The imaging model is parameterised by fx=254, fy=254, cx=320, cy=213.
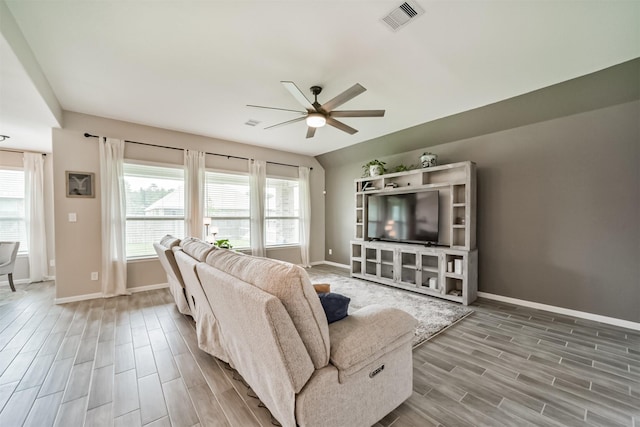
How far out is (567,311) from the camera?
330 centimetres

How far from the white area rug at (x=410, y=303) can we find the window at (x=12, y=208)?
5676mm

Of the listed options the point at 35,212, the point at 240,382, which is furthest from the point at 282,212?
the point at 35,212

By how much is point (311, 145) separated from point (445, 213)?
3.10 meters

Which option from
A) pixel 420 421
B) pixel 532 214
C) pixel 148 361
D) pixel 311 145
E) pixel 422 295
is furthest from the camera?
pixel 311 145

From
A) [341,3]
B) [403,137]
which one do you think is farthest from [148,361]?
[403,137]

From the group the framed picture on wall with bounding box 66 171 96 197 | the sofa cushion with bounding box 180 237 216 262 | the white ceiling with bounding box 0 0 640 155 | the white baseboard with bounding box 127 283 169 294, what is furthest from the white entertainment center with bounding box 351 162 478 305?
the framed picture on wall with bounding box 66 171 96 197

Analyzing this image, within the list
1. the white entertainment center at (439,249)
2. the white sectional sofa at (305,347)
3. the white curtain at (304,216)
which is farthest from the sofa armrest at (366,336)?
the white curtain at (304,216)

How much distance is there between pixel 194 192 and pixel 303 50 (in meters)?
3.48

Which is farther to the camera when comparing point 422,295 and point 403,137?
point 403,137

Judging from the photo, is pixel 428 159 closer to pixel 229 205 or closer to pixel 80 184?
pixel 229 205

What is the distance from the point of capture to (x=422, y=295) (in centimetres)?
418

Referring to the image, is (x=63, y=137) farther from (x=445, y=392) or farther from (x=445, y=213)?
(x=445, y=213)

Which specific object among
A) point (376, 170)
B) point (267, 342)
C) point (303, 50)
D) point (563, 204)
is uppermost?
point (303, 50)

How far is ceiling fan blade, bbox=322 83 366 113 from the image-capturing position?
2408 mm
